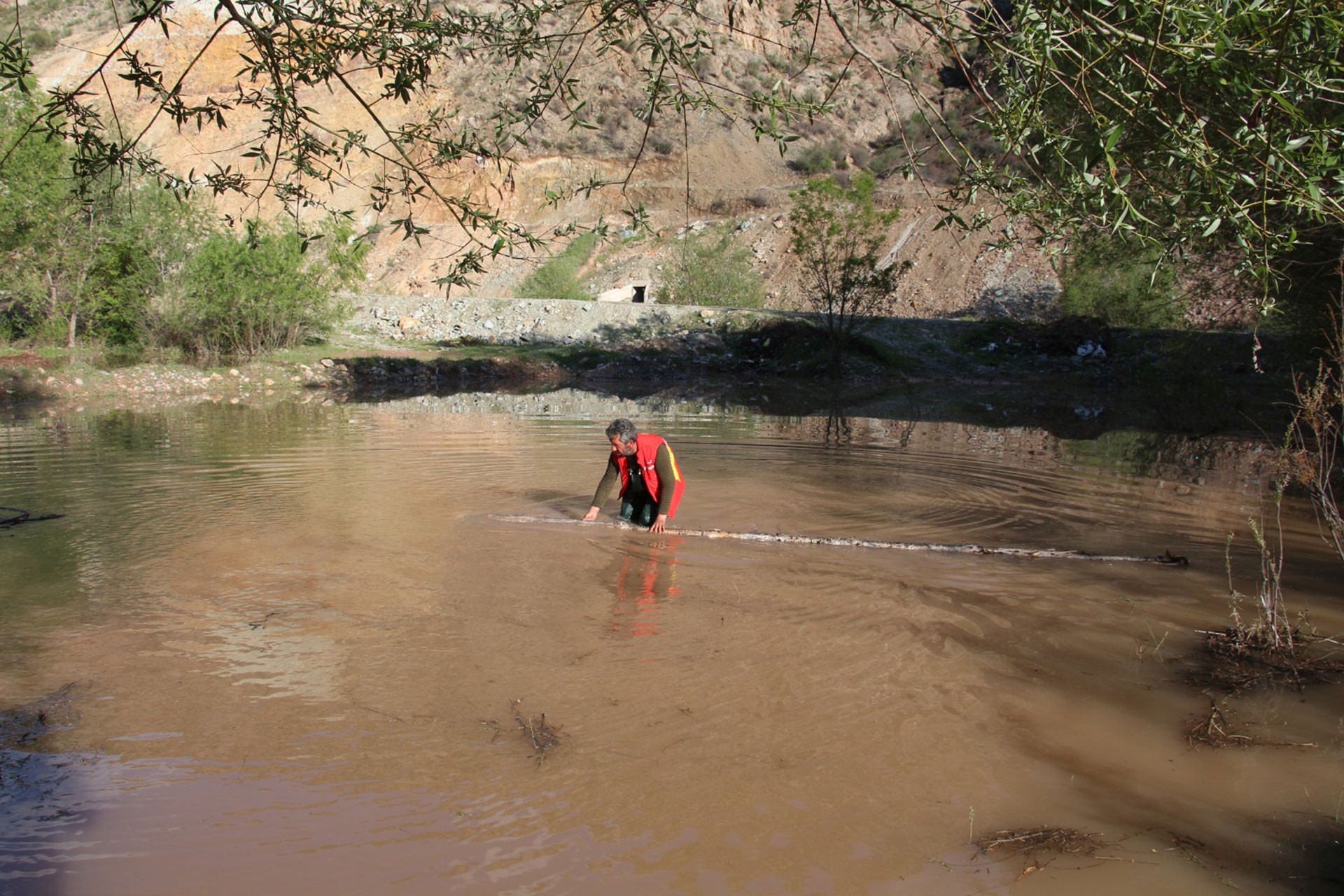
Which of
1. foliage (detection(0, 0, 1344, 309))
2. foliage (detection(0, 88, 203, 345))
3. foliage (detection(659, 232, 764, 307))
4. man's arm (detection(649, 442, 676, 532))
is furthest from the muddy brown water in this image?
foliage (detection(659, 232, 764, 307))

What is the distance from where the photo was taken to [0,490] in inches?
402

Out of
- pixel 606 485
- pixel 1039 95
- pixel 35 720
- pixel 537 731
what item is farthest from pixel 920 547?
pixel 35 720

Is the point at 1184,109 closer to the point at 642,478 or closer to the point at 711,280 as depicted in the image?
the point at 642,478

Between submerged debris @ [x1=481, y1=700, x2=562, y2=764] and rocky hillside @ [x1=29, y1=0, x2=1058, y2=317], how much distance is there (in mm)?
33023

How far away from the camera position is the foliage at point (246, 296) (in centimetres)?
2266

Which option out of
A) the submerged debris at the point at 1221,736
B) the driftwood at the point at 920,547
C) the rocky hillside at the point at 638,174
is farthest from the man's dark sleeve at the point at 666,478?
the rocky hillside at the point at 638,174

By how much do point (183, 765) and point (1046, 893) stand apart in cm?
351

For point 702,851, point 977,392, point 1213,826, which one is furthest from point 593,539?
point 977,392

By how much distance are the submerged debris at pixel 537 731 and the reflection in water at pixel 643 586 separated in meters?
1.29

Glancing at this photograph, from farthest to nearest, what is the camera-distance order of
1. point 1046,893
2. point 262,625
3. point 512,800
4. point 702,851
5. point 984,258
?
1. point 984,258
2. point 262,625
3. point 512,800
4. point 702,851
5. point 1046,893

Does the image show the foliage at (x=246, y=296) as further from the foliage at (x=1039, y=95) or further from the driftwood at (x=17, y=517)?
the foliage at (x=1039, y=95)

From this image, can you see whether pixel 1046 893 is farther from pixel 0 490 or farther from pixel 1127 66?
pixel 0 490

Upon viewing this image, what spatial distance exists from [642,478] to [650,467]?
23 cm

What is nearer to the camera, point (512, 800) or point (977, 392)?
point (512, 800)
